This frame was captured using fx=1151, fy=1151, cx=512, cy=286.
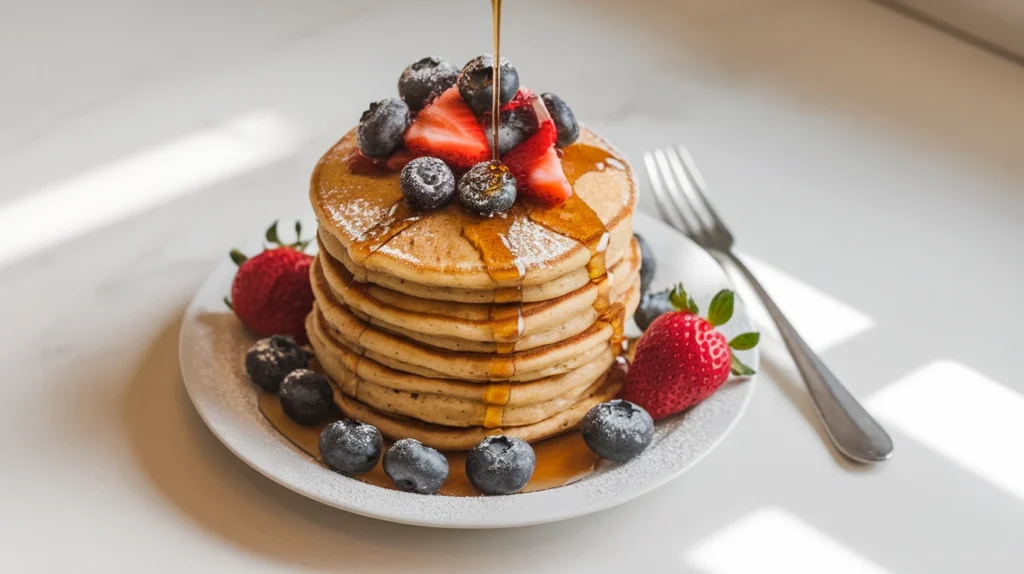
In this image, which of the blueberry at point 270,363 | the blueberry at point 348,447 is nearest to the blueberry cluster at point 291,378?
the blueberry at point 270,363

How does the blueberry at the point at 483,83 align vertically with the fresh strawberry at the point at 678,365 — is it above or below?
above

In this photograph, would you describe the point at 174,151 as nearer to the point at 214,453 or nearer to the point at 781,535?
the point at 214,453

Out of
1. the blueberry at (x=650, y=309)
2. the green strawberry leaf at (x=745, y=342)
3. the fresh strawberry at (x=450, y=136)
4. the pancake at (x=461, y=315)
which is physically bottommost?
the blueberry at (x=650, y=309)

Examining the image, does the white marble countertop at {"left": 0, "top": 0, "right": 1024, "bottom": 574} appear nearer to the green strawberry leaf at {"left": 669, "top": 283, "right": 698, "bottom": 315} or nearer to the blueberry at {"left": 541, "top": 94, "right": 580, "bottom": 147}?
the green strawberry leaf at {"left": 669, "top": 283, "right": 698, "bottom": 315}

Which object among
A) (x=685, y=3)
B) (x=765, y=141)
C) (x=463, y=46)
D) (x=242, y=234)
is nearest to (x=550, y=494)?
(x=242, y=234)

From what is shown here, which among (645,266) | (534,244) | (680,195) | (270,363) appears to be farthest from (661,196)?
(270,363)

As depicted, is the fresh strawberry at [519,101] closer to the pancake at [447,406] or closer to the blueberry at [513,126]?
the blueberry at [513,126]

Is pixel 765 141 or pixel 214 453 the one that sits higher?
pixel 765 141
